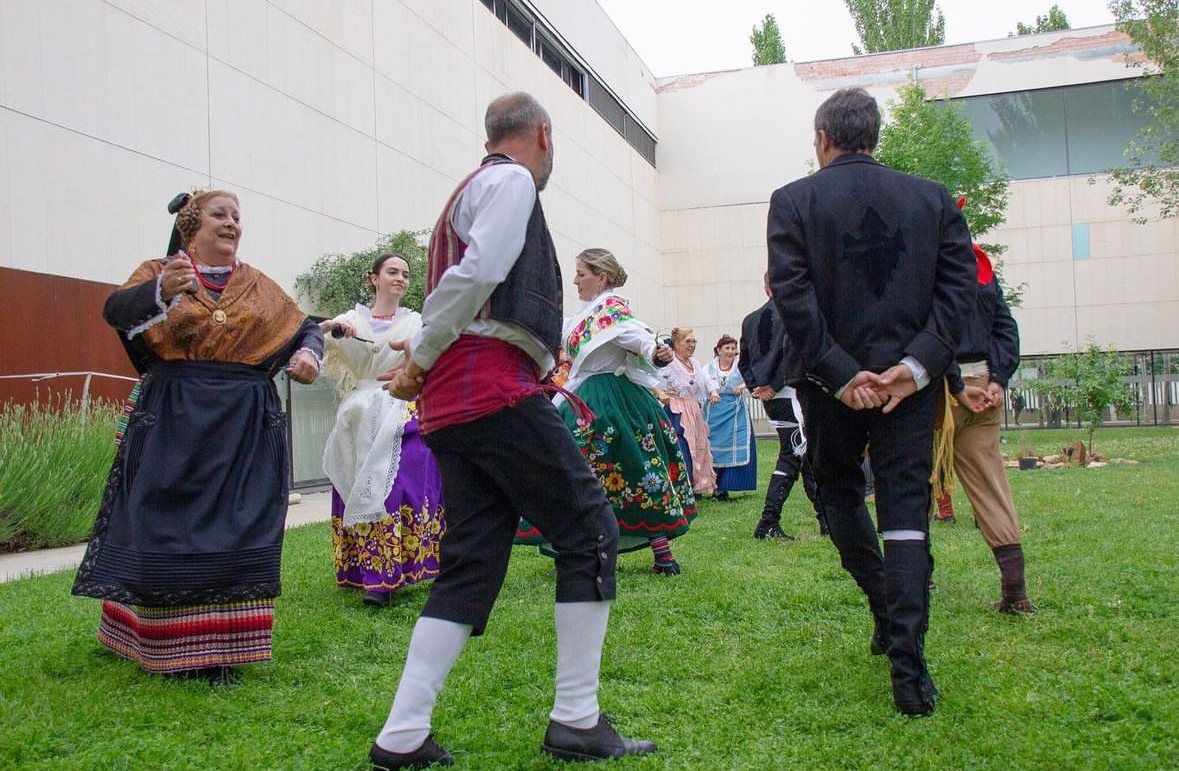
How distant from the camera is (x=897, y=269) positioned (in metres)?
3.23

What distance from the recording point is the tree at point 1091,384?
15.4 meters

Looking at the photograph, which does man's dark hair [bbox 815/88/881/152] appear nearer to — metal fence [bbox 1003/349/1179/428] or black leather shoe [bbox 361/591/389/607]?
black leather shoe [bbox 361/591/389/607]

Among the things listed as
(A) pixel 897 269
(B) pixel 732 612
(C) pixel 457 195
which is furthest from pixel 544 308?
(B) pixel 732 612

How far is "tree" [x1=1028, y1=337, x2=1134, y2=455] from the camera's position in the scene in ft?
50.6

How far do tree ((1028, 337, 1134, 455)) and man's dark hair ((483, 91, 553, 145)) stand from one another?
14.3 metres

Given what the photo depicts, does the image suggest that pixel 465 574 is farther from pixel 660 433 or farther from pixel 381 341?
pixel 660 433

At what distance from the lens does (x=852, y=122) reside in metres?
3.39

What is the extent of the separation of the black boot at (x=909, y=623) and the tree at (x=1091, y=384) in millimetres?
13447

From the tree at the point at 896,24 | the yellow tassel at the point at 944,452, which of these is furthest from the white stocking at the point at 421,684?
the tree at the point at 896,24

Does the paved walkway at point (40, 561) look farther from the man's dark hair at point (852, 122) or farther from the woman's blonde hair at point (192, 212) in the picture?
the man's dark hair at point (852, 122)

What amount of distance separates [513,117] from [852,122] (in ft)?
3.80

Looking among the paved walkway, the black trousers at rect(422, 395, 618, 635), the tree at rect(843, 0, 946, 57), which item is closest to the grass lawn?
the black trousers at rect(422, 395, 618, 635)

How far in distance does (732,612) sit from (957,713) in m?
1.63

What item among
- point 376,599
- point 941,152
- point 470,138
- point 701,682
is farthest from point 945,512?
point 941,152
